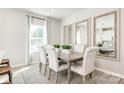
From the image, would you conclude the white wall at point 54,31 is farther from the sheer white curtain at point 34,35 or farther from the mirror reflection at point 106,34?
the mirror reflection at point 106,34

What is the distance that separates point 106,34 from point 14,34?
3.44 meters

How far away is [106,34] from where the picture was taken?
317cm

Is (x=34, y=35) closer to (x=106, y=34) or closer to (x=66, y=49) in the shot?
(x=66, y=49)

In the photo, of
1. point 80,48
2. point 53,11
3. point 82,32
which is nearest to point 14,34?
point 53,11

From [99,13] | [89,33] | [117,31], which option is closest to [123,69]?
[117,31]

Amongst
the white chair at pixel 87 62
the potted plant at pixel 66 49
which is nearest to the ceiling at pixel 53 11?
the potted plant at pixel 66 49

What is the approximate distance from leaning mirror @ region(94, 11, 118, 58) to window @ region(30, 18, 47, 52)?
253cm

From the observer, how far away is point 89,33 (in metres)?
3.72

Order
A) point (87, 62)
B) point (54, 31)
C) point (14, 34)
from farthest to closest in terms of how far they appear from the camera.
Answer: point (54, 31) < point (14, 34) < point (87, 62)

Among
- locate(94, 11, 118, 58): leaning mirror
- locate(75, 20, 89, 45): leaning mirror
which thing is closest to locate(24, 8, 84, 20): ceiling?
locate(75, 20, 89, 45): leaning mirror

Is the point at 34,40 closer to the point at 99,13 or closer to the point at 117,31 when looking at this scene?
the point at 99,13

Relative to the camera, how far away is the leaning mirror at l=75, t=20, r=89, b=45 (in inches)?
151

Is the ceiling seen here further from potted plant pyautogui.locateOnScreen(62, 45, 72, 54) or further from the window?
potted plant pyautogui.locateOnScreen(62, 45, 72, 54)

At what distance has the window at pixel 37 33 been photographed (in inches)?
175
